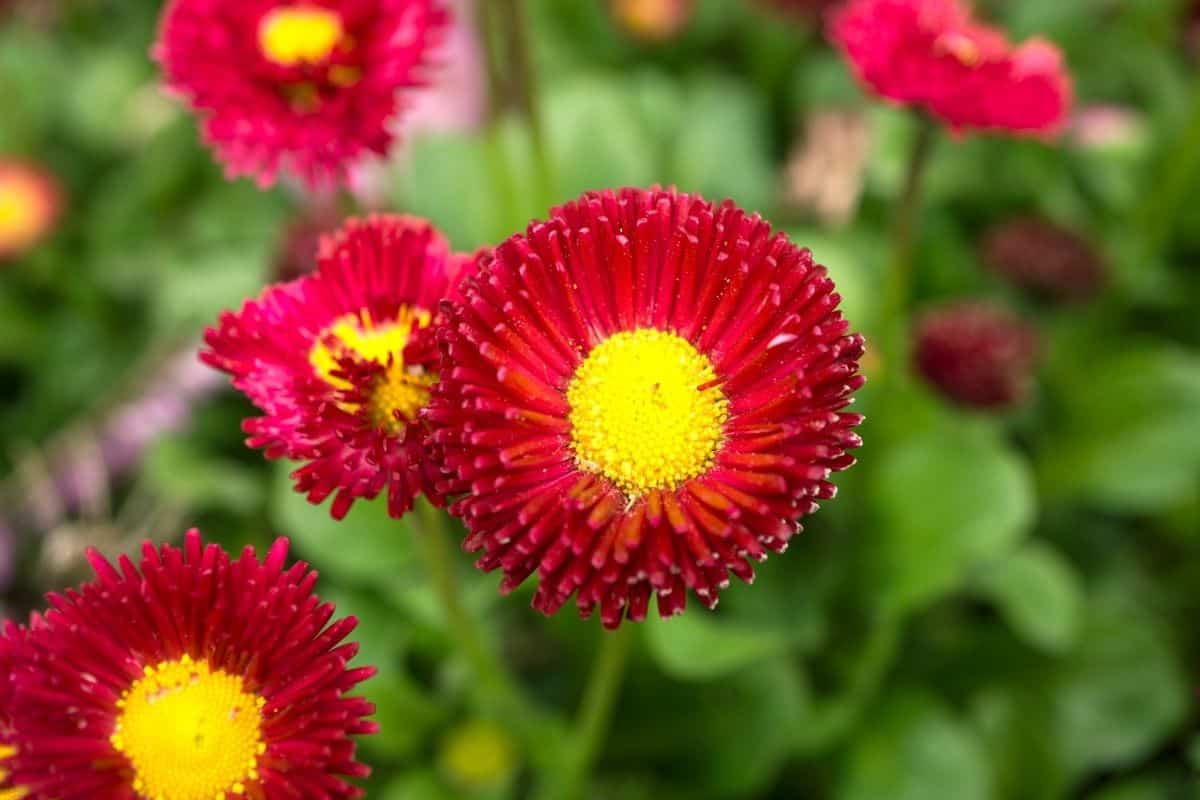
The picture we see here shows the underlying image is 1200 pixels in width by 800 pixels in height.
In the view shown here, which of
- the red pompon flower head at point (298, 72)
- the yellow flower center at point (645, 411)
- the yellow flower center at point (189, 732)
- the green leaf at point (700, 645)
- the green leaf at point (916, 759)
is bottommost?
the green leaf at point (916, 759)

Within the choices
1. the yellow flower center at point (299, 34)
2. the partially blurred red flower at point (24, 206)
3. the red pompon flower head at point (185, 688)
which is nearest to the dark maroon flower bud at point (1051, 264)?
the yellow flower center at point (299, 34)

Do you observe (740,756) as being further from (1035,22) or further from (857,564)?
(1035,22)

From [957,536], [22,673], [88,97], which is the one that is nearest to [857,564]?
[957,536]

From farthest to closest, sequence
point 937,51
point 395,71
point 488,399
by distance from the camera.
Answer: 1. point 937,51
2. point 395,71
3. point 488,399

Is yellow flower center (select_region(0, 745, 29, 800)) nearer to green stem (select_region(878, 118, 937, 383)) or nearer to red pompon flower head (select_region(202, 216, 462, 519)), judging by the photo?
red pompon flower head (select_region(202, 216, 462, 519))

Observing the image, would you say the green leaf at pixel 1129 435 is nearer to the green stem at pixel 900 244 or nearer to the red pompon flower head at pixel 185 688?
the green stem at pixel 900 244

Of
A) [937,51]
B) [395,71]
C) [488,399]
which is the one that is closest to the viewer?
[488,399]

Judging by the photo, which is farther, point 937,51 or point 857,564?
point 857,564
